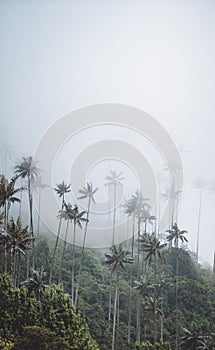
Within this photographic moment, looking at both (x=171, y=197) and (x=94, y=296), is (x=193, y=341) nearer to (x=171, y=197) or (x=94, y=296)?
(x=94, y=296)

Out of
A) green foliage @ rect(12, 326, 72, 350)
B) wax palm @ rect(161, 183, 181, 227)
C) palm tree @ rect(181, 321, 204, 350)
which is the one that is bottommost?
palm tree @ rect(181, 321, 204, 350)

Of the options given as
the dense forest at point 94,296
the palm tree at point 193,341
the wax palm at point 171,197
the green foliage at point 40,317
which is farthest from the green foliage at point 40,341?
the wax palm at point 171,197

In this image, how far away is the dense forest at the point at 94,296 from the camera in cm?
1692

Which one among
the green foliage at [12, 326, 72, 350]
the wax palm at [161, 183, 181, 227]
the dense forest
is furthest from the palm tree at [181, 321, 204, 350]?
the wax palm at [161, 183, 181, 227]

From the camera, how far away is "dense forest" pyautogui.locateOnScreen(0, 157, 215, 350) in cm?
1692

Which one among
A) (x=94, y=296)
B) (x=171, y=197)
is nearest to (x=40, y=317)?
(x=94, y=296)

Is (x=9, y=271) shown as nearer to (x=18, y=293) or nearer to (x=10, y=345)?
(x=18, y=293)

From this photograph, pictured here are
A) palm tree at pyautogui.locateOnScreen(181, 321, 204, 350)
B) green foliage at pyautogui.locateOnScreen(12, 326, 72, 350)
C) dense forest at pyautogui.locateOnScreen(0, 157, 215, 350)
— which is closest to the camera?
green foliage at pyautogui.locateOnScreen(12, 326, 72, 350)

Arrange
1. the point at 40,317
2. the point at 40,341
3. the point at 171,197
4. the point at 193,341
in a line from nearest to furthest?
the point at 40,341 → the point at 40,317 → the point at 193,341 → the point at 171,197

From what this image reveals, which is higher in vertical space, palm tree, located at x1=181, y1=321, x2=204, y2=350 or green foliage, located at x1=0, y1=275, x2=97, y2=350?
green foliage, located at x1=0, y1=275, x2=97, y2=350

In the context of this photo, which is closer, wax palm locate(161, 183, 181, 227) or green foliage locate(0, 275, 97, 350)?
green foliage locate(0, 275, 97, 350)

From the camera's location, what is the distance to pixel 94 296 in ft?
91.4

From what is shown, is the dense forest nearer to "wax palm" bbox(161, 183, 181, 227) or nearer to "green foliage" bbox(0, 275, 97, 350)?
"green foliage" bbox(0, 275, 97, 350)

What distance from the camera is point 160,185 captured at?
143 ft
